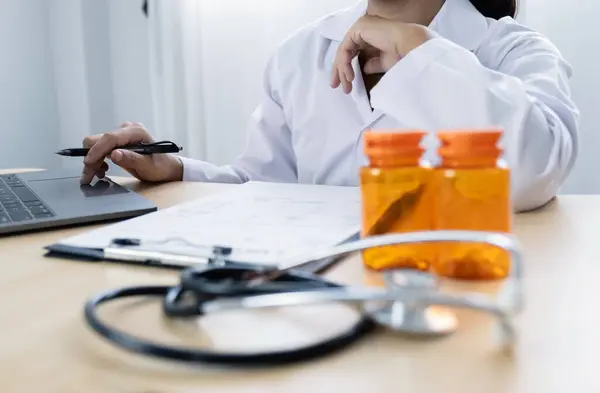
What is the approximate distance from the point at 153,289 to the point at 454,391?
221mm

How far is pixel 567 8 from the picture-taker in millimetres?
1317

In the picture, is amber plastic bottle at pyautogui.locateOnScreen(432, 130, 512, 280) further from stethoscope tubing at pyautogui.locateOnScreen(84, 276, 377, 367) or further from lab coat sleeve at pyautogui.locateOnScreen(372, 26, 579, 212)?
lab coat sleeve at pyautogui.locateOnScreen(372, 26, 579, 212)

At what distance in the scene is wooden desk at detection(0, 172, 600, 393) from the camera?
1.06ft

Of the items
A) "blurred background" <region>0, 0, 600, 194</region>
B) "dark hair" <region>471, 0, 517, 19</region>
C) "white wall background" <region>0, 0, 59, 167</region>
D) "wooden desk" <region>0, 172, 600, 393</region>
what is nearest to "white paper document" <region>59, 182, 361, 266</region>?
"wooden desk" <region>0, 172, 600, 393</region>

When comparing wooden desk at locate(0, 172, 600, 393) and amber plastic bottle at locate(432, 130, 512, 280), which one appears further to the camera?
amber plastic bottle at locate(432, 130, 512, 280)

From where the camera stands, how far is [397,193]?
0.49 meters

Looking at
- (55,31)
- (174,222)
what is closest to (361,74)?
(174,222)

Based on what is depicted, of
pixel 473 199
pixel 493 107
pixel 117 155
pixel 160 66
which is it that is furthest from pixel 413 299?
pixel 160 66

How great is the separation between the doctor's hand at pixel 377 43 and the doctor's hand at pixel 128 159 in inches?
11.1

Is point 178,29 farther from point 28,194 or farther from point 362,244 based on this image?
point 362,244

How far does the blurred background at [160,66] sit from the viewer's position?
1.34m

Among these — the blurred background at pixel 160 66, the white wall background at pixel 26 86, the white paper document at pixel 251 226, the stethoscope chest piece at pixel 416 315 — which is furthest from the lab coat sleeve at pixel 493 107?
the white wall background at pixel 26 86

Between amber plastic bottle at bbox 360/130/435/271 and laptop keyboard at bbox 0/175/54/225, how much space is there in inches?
15.2

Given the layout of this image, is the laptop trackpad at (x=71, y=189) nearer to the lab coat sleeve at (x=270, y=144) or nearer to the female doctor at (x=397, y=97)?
the female doctor at (x=397, y=97)
